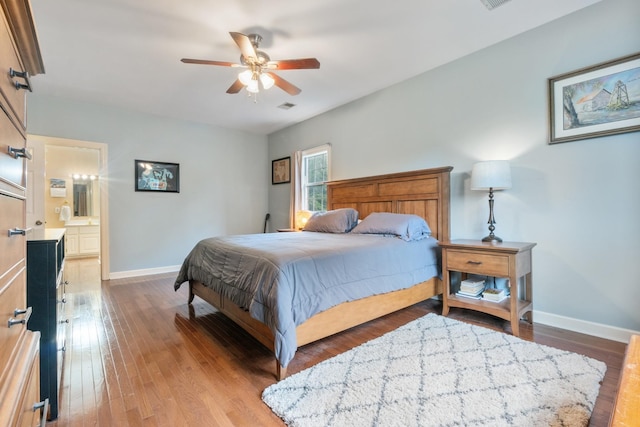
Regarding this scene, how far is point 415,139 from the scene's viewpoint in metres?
3.66

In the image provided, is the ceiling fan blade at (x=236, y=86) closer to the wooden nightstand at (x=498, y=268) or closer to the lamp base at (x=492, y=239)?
the wooden nightstand at (x=498, y=268)

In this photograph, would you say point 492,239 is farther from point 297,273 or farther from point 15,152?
point 15,152

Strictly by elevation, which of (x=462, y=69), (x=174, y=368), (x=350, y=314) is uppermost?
(x=462, y=69)

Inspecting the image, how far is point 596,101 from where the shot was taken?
2393 mm

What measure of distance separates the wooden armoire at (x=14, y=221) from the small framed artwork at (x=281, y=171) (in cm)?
478

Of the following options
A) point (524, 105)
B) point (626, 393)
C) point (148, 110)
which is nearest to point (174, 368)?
point (626, 393)

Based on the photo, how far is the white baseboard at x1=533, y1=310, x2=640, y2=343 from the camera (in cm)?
227

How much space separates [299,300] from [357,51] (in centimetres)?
256

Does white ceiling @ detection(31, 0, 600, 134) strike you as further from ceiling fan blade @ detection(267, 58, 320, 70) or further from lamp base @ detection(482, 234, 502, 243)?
lamp base @ detection(482, 234, 502, 243)

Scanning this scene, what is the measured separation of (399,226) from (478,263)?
82 cm

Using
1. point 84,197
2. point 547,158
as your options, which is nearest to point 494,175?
point 547,158

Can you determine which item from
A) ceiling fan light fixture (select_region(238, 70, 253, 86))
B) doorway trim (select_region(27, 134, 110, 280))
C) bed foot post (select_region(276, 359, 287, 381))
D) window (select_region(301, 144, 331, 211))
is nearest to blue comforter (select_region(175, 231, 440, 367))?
Result: bed foot post (select_region(276, 359, 287, 381))

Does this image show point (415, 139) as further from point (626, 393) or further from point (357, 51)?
point (626, 393)

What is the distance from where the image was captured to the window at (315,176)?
5.05 metres
